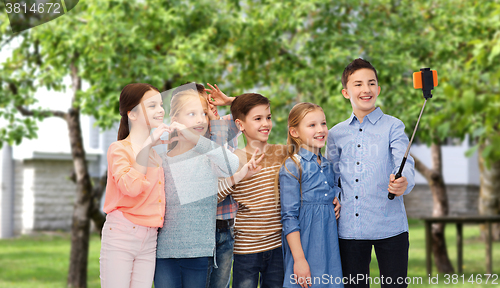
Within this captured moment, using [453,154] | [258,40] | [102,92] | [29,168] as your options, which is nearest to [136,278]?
[102,92]

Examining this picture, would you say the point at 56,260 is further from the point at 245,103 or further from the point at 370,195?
the point at 370,195

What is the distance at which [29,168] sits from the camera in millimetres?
13570

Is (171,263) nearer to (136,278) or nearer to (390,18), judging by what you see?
(136,278)

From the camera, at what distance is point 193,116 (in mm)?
2250

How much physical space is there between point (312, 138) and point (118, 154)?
35.7 inches

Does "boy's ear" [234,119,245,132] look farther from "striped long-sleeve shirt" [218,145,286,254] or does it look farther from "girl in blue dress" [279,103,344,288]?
"girl in blue dress" [279,103,344,288]

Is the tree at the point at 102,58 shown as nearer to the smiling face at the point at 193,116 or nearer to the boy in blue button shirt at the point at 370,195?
the smiling face at the point at 193,116

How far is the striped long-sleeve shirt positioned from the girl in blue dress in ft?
0.25

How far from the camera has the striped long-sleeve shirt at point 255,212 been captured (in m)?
2.29

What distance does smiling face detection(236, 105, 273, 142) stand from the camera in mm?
2354

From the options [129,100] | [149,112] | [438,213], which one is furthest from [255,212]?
[438,213]

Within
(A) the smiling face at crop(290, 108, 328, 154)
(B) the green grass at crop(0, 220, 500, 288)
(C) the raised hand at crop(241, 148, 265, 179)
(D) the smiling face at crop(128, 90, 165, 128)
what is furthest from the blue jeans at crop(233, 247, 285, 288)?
(B) the green grass at crop(0, 220, 500, 288)

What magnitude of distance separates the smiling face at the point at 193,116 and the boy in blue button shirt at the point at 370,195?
0.70 meters

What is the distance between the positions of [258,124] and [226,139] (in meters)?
0.20
